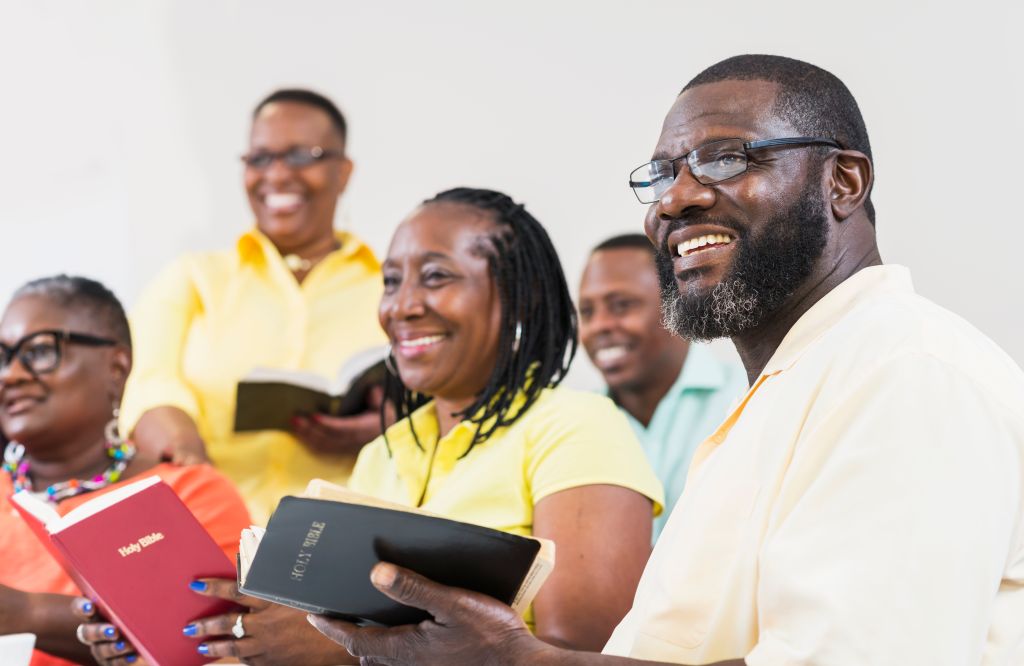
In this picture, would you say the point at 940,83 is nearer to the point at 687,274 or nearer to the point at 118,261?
the point at 687,274

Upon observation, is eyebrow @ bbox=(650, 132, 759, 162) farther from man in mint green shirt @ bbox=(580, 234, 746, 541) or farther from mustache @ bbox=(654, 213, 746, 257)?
man in mint green shirt @ bbox=(580, 234, 746, 541)

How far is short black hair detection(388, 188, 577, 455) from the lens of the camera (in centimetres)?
229

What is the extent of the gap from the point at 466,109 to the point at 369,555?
10.3 feet

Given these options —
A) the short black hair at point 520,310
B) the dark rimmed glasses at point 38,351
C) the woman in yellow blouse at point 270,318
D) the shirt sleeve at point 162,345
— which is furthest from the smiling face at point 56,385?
the short black hair at point 520,310

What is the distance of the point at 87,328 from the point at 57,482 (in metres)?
0.36

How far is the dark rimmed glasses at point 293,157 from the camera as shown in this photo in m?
3.80

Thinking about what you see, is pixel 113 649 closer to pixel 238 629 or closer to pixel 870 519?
pixel 238 629

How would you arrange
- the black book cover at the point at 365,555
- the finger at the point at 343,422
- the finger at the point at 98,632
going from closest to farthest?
the black book cover at the point at 365,555 < the finger at the point at 98,632 < the finger at the point at 343,422

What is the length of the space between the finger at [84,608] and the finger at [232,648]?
327mm

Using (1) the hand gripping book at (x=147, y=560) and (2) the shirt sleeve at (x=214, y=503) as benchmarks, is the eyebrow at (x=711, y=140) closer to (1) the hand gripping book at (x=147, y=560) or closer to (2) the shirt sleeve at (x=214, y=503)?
(1) the hand gripping book at (x=147, y=560)

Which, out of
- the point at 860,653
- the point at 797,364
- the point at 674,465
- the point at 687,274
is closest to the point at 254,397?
the point at 674,465

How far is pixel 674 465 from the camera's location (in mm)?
3232

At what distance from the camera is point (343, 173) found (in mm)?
3904

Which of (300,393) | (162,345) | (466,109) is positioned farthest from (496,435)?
(466,109)
